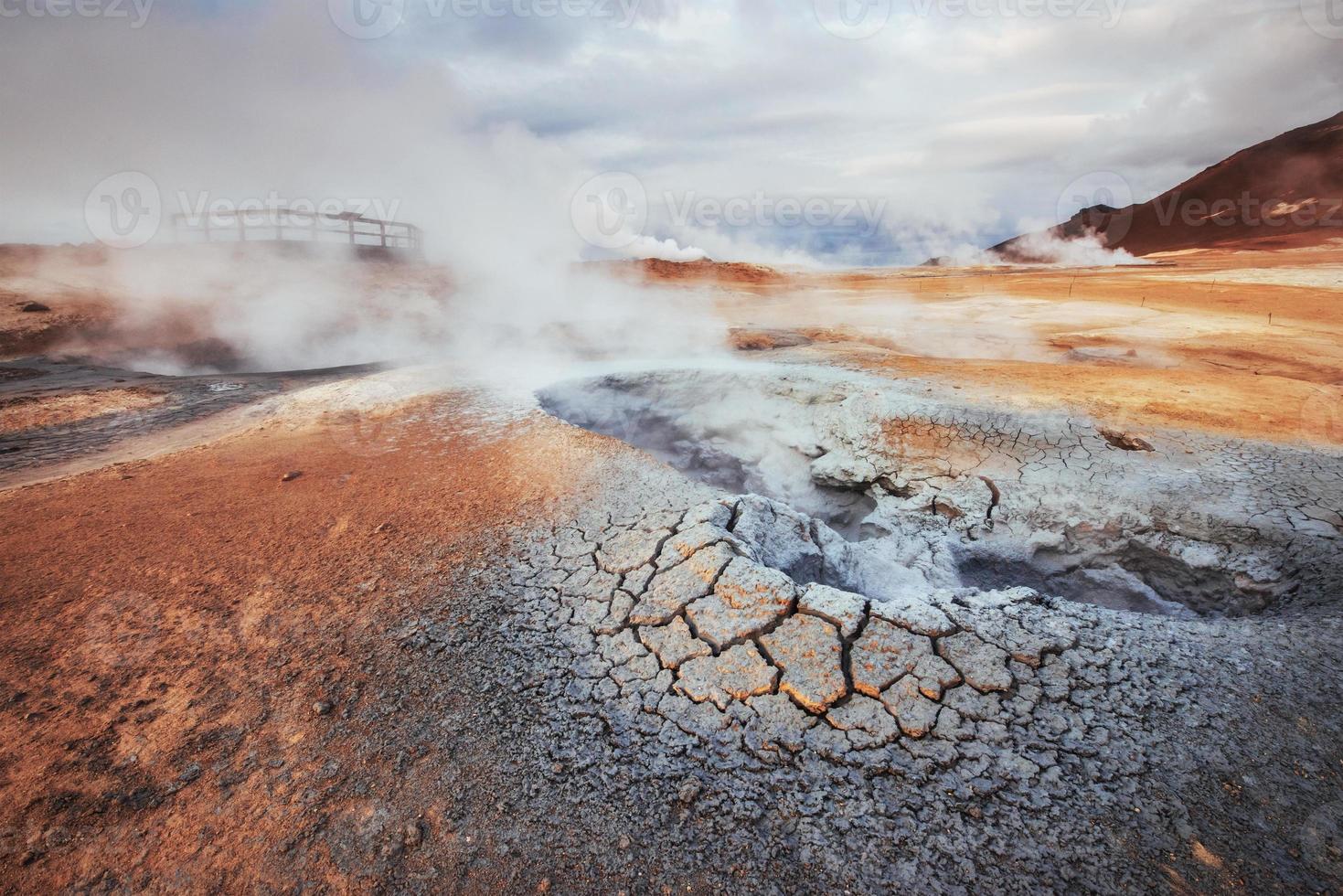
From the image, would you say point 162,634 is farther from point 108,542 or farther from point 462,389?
point 462,389

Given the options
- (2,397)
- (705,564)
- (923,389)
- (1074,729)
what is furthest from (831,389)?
(2,397)

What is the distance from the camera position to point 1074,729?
1.89m

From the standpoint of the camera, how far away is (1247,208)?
34906 mm

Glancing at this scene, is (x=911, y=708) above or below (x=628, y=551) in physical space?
below

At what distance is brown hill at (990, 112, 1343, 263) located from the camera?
30641mm

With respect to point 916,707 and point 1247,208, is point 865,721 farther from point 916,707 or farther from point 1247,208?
point 1247,208

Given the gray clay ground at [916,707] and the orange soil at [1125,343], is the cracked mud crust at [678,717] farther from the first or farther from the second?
the orange soil at [1125,343]

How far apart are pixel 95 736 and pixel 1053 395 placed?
658cm

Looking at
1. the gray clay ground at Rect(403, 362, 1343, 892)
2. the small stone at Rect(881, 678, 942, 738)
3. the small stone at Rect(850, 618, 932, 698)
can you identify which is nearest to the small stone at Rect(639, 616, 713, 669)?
the gray clay ground at Rect(403, 362, 1343, 892)

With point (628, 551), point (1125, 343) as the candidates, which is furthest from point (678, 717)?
point (1125, 343)

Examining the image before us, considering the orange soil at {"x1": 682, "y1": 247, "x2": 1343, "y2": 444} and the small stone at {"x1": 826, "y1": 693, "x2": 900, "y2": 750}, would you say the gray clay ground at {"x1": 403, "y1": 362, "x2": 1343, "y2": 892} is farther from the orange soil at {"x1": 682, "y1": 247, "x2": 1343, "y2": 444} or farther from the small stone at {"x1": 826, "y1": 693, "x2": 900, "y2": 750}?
the orange soil at {"x1": 682, "y1": 247, "x2": 1343, "y2": 444}

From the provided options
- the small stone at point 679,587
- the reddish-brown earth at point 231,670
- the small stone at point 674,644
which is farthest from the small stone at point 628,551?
the reddish-brown earth at point 231,670

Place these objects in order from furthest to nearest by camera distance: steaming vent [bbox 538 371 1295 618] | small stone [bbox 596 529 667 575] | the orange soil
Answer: the orange soil
steaming vent [bbox 538 371 1295 618]
small stone [bbox 596 529 667 575]

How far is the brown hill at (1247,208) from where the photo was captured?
3064cm
